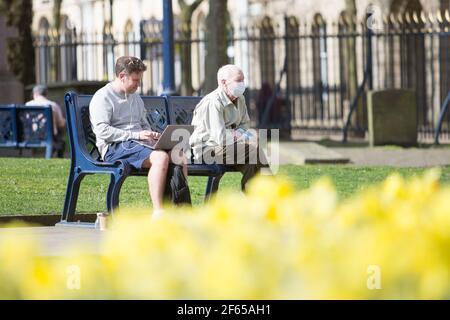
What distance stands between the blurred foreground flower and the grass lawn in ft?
25.4

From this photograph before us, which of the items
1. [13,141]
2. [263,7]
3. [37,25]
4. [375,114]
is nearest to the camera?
[13,141]

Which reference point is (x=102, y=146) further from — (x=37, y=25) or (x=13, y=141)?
(x=37, y=25)

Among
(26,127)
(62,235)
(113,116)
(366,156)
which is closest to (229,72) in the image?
(113,116)

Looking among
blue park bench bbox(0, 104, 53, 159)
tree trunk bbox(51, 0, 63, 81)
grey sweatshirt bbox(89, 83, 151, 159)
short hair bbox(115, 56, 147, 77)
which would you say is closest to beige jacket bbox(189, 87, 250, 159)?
grey sweatshirt bbox(89, 83, 151, 159)

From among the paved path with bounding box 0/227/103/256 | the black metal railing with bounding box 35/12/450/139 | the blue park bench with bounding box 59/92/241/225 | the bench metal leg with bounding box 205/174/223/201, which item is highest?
the black metal railing with bounding box 35/12/450/139

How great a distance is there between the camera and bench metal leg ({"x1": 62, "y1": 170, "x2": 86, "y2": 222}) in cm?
965

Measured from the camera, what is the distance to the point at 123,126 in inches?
372

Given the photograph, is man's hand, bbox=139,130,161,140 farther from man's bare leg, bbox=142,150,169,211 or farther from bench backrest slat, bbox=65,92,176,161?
bench backrest slat, bbox=65,92,176,161

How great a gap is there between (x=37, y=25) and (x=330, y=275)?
57072mm

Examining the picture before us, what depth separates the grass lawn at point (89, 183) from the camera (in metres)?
11.5

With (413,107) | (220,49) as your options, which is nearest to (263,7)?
(220,49)

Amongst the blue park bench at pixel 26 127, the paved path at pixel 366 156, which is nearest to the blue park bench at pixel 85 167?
the blue park bench at pixel 26 127

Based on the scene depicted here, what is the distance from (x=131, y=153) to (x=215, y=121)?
0.70 meters

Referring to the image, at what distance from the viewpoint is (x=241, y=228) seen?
2908 millimetres
